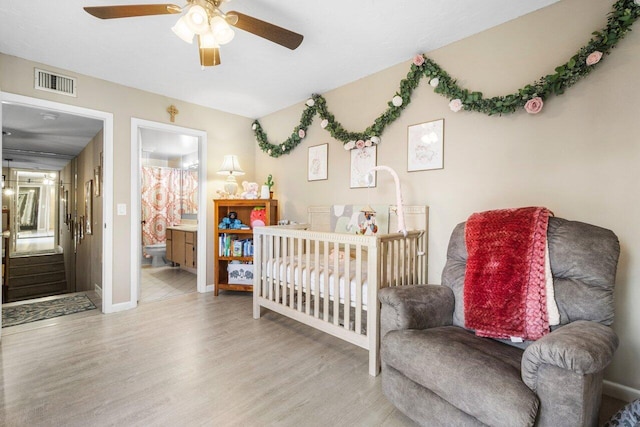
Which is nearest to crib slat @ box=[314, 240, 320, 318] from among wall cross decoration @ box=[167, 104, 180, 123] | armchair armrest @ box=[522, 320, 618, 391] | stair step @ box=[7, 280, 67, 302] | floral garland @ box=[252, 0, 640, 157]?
floral garland @ box=[252, 0, 640, 157]

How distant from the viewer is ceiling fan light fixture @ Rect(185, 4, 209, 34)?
1528 mm

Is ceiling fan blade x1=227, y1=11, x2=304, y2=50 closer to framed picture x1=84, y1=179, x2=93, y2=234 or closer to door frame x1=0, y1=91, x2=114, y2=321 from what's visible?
door frame x1=0, y1=91, x2=114, y2=321

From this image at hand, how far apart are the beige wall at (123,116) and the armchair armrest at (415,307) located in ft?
9.30

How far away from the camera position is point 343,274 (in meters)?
2.25

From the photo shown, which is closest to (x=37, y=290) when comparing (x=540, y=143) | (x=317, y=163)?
(x=317, y=163)

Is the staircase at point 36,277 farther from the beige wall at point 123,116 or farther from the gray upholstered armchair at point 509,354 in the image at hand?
the gray upholstered armchair at point 509,354

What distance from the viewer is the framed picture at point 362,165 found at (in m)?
2.82

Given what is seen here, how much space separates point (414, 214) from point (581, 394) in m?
1.61

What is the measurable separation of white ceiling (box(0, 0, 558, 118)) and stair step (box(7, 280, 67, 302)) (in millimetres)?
5065

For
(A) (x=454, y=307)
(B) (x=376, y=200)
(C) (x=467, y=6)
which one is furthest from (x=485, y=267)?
(C) (x=467, y=6)

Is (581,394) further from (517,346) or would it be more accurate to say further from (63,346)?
(63,346)

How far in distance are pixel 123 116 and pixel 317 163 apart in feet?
7.04

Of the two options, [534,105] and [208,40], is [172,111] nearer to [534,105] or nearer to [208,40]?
[208,40]

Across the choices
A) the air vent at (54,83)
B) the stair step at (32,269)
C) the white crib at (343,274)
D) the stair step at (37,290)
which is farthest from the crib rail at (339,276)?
the stair step at (32,269)
